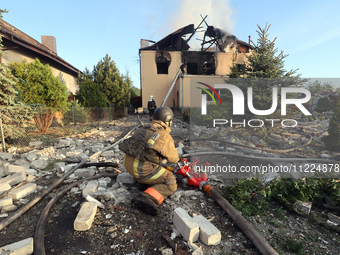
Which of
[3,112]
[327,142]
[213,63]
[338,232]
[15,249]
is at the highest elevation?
[213,63]

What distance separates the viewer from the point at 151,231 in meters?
2.31

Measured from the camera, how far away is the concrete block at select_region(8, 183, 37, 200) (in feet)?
9.87

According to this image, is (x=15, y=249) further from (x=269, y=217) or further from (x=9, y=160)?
(x=9, y=160)

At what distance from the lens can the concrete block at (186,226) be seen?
207 centimetres

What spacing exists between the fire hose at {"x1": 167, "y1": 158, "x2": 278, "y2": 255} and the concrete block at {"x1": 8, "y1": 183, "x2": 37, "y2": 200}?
298 centimetres

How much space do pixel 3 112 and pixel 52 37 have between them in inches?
613

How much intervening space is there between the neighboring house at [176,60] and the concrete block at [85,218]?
1611cm

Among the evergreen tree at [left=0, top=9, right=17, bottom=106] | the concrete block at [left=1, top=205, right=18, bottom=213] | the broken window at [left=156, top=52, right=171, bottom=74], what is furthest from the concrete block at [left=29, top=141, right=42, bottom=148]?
the broken window at [left=156, top=52, right=171, bottom=74]

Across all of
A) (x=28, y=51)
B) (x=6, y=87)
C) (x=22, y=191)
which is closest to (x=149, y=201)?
(x=22, y=191)

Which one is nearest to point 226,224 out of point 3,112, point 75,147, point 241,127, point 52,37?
point 75,147

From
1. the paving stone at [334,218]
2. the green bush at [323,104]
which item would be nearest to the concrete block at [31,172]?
the paving stone at [334,218]

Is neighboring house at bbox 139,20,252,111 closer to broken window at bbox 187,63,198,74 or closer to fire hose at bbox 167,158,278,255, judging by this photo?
broken window at bbox 187,63,198,74

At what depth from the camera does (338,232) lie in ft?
7.84

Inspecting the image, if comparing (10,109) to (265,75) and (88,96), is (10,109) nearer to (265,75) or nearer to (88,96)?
(88,96)
